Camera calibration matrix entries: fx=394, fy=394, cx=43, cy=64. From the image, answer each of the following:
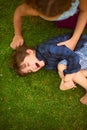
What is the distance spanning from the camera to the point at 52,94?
2799 millimetres

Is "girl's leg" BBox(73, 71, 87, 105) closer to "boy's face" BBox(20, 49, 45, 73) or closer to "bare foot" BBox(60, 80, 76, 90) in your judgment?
"bare foot" BBox(60, 80, 76, 90)

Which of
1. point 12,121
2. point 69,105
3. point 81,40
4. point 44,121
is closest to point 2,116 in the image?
point 12,121

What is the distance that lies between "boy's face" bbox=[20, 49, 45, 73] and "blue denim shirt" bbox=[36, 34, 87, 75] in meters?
0.03

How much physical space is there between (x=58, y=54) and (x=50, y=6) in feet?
1.34

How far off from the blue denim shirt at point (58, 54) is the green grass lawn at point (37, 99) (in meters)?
0.17

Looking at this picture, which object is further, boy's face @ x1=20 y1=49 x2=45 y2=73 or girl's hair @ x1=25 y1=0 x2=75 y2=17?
boy's face @ x1=20 y1=49 x2=45 y2=73

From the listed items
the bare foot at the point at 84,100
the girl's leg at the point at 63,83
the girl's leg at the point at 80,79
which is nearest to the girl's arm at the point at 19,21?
the girl's leg at the point at 63,83

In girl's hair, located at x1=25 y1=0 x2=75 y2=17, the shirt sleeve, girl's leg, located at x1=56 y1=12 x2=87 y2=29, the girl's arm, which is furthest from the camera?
girl's leg, located at x1=56 y1=12 x2=87 y2=29

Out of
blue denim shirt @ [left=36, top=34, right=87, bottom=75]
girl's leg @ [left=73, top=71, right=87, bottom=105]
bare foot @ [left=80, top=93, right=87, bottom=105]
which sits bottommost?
bare foot @ [left=80, top=93, right=87, bottom=105]

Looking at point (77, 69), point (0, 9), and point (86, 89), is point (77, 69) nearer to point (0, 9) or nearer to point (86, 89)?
point (86, 89)

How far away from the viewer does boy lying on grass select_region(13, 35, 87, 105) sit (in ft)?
8.62

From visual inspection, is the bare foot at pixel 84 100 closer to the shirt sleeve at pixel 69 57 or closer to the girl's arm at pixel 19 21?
the shirt sleeve at pixel 69 57

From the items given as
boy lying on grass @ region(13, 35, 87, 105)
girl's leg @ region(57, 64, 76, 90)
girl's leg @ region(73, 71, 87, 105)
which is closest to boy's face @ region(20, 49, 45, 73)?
boy lying on grass @ region(13, 35, 87, 105)

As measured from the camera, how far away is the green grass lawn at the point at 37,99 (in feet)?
8.80
